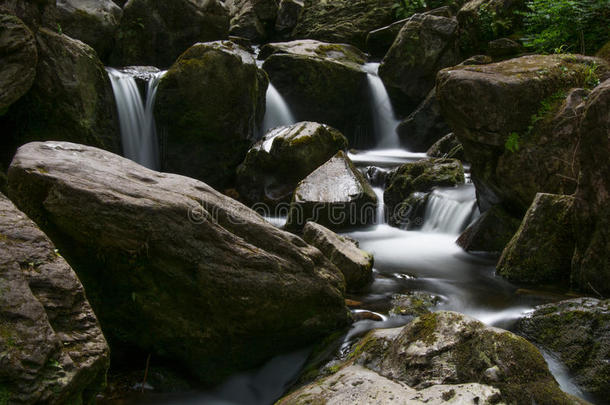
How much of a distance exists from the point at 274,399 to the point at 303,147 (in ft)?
21.2

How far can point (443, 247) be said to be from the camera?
24.0 ft

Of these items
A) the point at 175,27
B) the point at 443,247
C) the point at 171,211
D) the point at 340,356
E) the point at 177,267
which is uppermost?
the point at 175,27

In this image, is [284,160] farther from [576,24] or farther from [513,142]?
[576,24]

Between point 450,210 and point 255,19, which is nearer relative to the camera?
point 450,210

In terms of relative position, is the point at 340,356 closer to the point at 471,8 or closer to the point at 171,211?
the point at 171,211

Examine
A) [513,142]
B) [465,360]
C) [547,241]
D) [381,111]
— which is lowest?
[547,241]

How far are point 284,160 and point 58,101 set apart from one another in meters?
4.21

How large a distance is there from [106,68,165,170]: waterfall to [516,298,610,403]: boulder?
26.9ft

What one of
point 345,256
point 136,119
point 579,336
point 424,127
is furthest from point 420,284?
point 424,127

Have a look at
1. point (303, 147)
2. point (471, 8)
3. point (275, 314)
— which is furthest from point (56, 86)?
point (471, 8)

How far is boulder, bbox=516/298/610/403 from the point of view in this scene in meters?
3.30

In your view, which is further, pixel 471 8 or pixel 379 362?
pixel 471 8

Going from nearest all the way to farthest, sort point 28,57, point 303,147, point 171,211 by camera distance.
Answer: point 171,211, point 28,57, point 303,147

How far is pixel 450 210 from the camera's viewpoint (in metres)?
7.91
